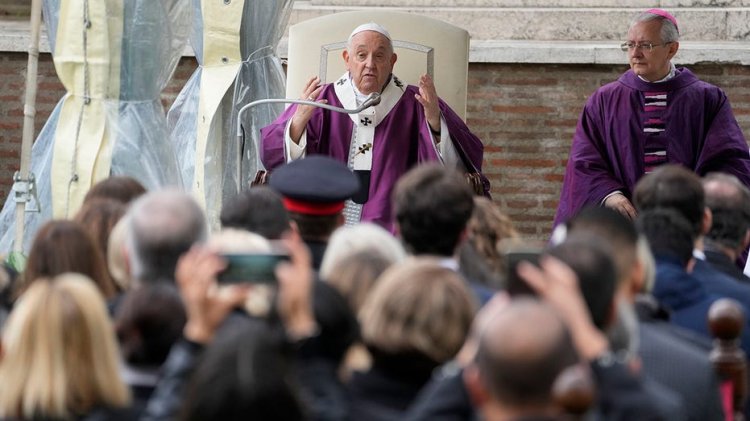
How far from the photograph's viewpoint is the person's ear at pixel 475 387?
316 cm

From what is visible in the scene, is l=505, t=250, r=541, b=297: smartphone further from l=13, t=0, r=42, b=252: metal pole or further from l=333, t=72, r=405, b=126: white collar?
l=333, t=72, r=405, b=126: white collar

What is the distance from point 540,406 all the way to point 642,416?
1.58 feet

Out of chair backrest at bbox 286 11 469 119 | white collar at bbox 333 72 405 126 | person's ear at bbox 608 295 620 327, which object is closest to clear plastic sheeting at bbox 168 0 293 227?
chair backrest at bbox 286 11 469 119

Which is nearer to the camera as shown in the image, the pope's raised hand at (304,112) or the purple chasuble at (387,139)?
the pope's raised hand at (304,112)

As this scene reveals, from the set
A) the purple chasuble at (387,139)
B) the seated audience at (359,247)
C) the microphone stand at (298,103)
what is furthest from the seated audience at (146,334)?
the purple chasuble at (387,139)

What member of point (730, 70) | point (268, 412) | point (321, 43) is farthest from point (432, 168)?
point (730, 70)

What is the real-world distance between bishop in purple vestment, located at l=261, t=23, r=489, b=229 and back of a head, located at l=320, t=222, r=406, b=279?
3715mm

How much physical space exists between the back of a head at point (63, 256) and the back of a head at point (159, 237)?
0.37m

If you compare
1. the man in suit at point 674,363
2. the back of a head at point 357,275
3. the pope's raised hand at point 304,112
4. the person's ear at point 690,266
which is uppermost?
the pope's raised hand at point 304,112

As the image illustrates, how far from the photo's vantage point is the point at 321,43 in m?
8.80

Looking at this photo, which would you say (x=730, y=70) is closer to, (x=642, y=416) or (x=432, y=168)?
(x=432, y=168)

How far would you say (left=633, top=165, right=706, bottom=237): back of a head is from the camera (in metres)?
5.28

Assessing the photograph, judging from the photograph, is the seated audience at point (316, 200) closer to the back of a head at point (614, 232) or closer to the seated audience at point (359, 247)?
the seated audience at point (359, 247)

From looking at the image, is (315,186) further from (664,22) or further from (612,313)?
(664,22)
